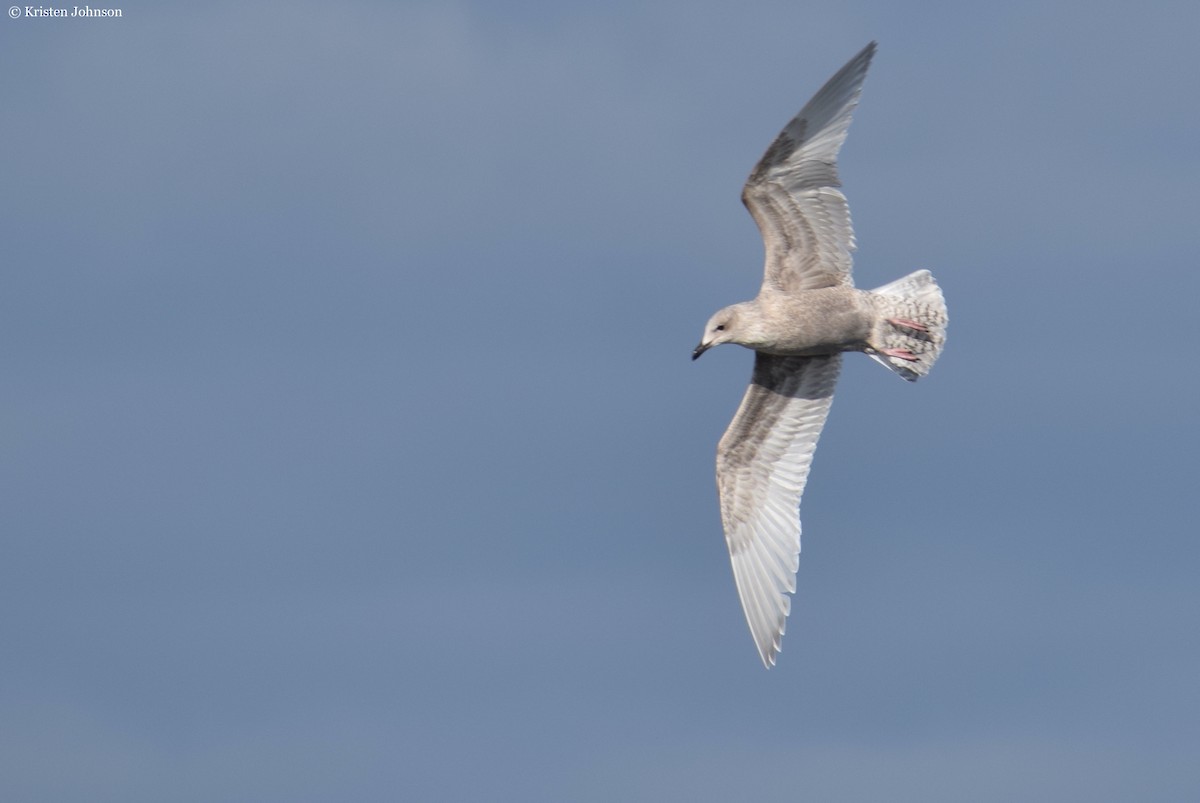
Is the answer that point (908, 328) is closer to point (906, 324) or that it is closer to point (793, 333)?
point (906, 324)

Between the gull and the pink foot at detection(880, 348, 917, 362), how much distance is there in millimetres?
11

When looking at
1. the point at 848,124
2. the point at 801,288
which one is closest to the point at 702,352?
the point at 801,288

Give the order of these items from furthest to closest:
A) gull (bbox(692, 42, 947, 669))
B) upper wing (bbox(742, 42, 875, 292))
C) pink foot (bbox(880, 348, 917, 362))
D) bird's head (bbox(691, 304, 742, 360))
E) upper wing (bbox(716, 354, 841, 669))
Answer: upper wing (bbox(716, 354, 841, 669)) < pink foot (bbox(880, 348, 917, 362)) < bird's head (bbox(691, 304, 742, 360)) < gull (bbox(692, 42, 947, 669)) < upper wing (bbox(742, 42, 875, 292))

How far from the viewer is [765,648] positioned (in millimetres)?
23516

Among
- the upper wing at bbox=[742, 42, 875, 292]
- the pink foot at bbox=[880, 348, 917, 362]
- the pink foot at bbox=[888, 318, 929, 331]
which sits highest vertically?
the upper wing at bbox=[742, 42, 875, 292]

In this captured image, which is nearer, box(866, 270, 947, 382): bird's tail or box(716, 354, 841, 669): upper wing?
box(866, 270, 947, 382): bird's tail

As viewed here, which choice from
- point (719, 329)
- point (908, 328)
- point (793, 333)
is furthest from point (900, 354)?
point (719, 329)

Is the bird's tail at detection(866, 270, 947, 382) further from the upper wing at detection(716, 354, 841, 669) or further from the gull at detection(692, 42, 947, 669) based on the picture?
the upper wing at detection(716, 354, 841, 669)

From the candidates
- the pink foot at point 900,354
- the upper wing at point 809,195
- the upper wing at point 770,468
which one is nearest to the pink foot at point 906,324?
the pink foot at point 900,354

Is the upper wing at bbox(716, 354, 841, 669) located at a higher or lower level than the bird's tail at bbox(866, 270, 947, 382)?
lower

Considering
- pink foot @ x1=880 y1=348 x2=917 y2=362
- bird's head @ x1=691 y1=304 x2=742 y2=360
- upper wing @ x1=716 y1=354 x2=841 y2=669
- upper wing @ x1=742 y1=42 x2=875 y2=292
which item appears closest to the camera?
upper wing @ x1=742 y1=42 x2=875 y2=292

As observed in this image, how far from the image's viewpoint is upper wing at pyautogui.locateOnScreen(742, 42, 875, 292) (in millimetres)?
21531

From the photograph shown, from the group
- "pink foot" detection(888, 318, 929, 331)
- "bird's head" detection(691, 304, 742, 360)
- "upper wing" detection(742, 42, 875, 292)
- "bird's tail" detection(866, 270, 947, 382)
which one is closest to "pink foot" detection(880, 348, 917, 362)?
"bird's tail" detection(866, 270, 947, 382)

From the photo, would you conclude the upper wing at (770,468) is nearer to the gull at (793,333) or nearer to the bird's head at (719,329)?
the gull at (793,333)
